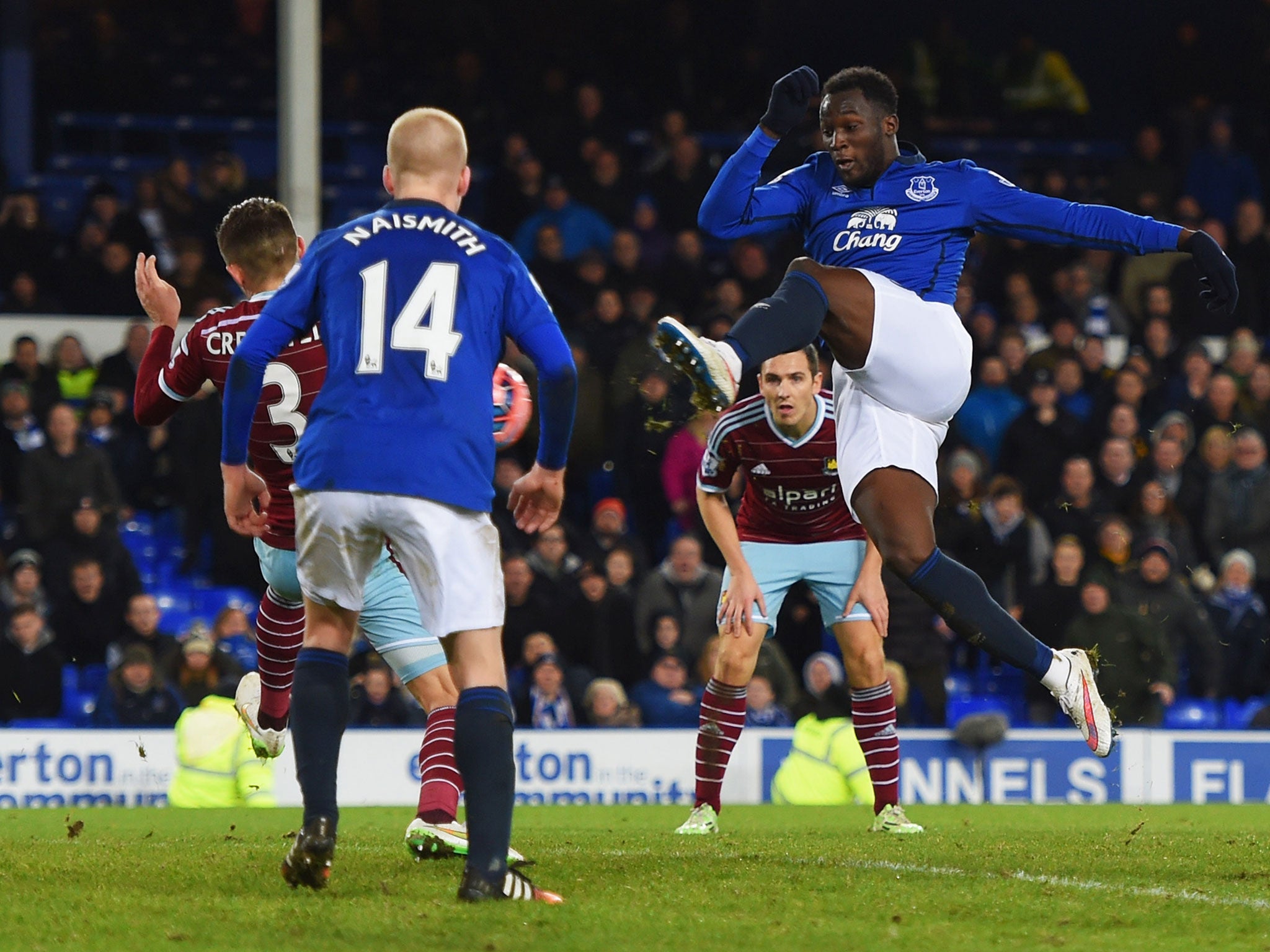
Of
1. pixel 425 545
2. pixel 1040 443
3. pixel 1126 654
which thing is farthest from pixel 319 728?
pixel 1040 443

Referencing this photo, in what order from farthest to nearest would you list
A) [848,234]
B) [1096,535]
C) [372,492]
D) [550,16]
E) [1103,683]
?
[550,16], [1096,535], [1103,683], [848,234], [372,492]

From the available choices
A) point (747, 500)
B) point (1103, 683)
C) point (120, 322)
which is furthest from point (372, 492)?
point (120, 322)

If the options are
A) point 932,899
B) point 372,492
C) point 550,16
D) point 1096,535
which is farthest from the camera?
point 550,16

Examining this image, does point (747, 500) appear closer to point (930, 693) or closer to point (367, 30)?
point (930, 693)

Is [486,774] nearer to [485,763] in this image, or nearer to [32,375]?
[485,763]

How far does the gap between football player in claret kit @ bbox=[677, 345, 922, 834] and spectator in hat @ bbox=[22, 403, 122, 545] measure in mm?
7109

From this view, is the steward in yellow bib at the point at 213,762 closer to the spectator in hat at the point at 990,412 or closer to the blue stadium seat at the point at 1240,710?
the spectator in hat at the point at 990,412

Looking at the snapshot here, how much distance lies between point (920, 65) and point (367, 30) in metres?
6.30

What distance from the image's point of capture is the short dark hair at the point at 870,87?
689cm

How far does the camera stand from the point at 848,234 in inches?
272

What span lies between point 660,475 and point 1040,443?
10.2ft

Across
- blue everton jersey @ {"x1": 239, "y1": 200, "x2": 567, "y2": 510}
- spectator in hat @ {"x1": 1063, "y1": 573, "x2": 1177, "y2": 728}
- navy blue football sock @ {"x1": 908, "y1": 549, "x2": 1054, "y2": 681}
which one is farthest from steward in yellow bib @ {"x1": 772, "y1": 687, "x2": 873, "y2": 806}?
blue everton jersey @ {"x1": 239, "y1": 200, "x2": 567, "y2": 510}

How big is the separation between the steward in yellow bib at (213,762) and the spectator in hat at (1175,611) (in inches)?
253

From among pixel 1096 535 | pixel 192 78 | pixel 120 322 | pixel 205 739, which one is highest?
pixel 192 78
